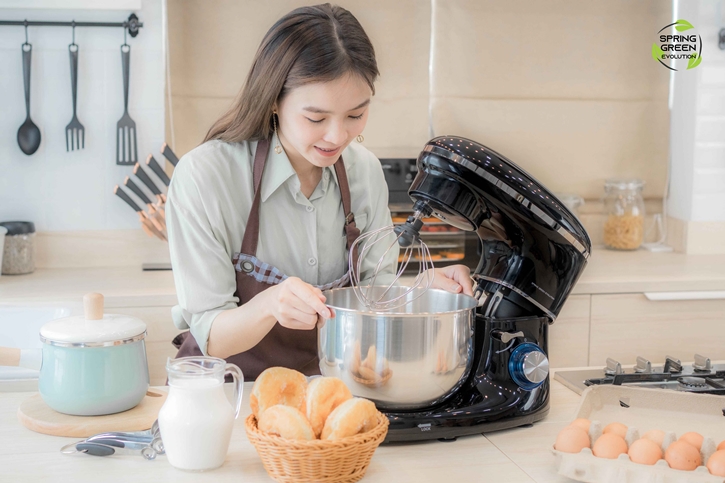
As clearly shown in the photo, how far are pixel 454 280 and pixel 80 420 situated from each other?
69cm

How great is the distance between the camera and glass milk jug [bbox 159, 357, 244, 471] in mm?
952

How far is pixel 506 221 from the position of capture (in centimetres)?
116

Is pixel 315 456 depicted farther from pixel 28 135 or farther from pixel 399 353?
pixel 28 135

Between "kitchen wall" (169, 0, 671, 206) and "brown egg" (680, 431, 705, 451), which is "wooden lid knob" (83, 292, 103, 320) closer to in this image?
"brown egg" (680, 431, 705, 451)

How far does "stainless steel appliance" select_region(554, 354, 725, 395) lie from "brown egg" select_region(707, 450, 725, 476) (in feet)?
1.32

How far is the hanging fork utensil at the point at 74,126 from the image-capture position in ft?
8.30

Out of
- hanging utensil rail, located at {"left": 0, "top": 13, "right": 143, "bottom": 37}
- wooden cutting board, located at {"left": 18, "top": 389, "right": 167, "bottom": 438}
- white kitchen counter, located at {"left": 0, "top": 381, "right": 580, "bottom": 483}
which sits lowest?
white kitchen counter, located at {"left": 0, "top": 381, "right": 580, "bottom": 483}

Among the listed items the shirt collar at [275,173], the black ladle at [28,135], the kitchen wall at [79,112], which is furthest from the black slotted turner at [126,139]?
the shirt collar at [275,173]

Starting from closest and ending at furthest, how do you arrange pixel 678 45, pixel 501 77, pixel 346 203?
1. pixel 346 203
2. pixel 501 77
3. pixel 678 45

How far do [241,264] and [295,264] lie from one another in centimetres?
12

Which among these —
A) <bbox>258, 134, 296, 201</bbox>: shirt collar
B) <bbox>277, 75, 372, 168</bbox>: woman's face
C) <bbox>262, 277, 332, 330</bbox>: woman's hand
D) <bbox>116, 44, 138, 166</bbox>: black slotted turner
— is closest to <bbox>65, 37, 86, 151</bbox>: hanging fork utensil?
<bbox>116, 44, 138, 166</bbox>: black slotted turner

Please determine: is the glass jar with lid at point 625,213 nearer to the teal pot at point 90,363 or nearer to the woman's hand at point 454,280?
the woman's hand at point 454,280

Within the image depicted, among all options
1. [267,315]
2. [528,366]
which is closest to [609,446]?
[528,366]

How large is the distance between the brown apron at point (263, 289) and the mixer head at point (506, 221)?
0.40m
